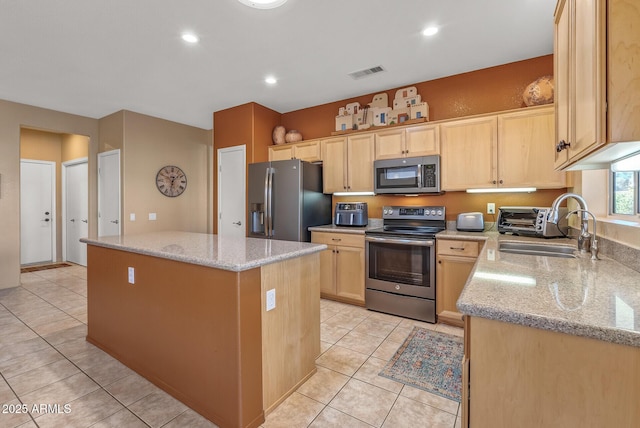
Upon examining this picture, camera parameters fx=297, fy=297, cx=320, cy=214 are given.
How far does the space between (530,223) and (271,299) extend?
2.33m

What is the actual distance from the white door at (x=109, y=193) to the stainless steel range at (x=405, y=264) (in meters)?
4.08

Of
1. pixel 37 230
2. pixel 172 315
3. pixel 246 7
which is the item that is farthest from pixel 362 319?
pixel 37 230

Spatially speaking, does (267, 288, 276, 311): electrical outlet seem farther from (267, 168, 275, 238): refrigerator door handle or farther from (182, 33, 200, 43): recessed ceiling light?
(182, 33, 200, 43): recessed ceiling light

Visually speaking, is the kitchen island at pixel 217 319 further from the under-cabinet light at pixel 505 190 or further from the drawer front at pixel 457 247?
the under-cabinet light at pixel 505 190

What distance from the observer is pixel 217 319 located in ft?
5.27

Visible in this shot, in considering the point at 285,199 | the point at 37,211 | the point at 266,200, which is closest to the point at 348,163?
the point at 285,199

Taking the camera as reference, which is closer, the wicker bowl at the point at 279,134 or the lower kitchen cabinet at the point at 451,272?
the lower kitchen cabinet at the point at 451,272

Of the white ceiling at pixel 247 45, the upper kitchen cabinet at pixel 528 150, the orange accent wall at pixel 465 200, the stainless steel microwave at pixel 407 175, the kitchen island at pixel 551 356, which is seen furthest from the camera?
the stainless steel microwave at pixel 407 175

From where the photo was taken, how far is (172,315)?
72.8 inches

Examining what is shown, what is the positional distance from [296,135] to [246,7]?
2134mm

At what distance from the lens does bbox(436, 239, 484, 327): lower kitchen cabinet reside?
9.09ft

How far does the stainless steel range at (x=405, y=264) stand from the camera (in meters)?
2.95

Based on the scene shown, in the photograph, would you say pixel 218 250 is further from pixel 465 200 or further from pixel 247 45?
pixel 465 200

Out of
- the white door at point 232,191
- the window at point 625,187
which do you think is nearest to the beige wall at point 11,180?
the white door at point 232,191
